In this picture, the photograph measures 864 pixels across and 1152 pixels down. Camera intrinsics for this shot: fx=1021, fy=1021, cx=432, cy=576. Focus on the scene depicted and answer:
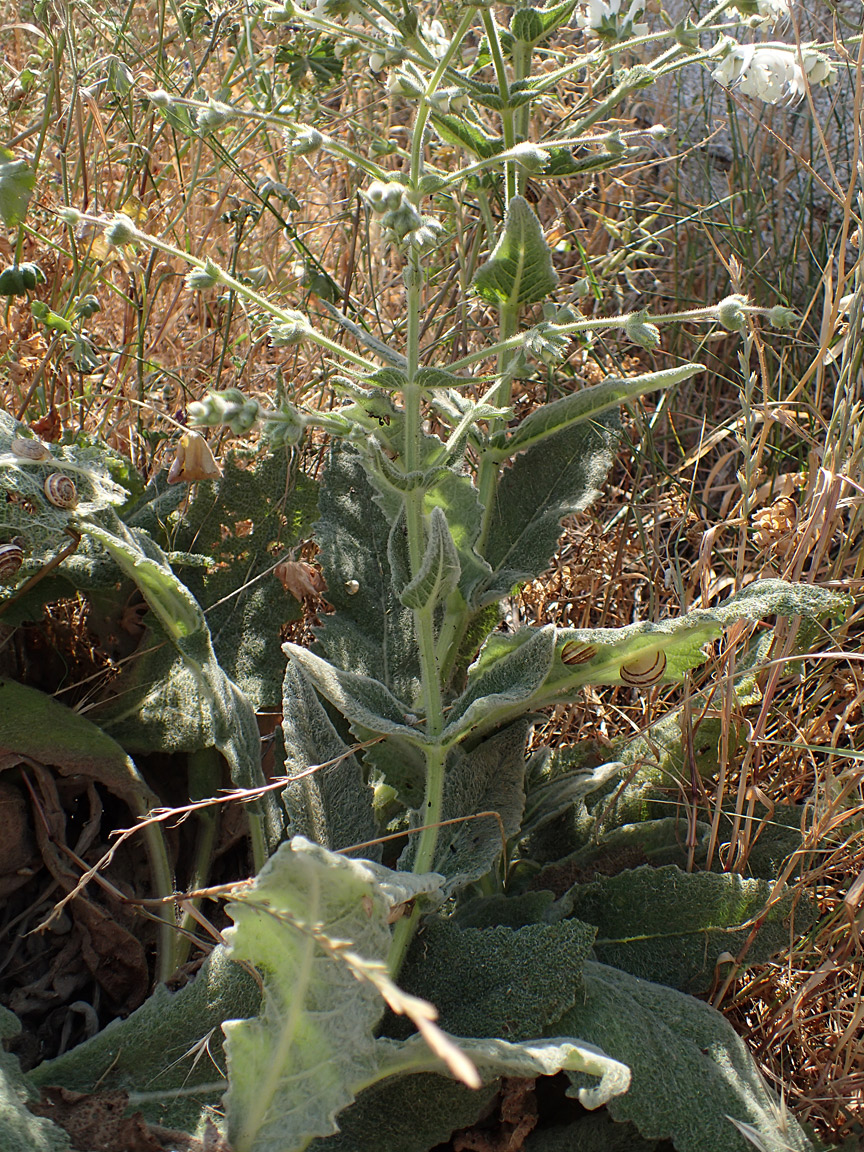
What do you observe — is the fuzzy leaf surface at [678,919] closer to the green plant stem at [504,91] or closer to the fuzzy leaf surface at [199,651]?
the fuzzy leaf surface at [199,651]

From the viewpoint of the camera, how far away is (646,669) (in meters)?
1.31

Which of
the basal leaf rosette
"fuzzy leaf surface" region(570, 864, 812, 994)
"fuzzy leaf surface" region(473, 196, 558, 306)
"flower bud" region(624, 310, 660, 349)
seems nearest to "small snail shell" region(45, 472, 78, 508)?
the basal leaf rosette

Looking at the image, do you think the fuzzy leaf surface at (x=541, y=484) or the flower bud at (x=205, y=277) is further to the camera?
the fuzzy leaf surface at (x=541, y=484)

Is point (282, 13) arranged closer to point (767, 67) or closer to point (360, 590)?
point (767, 67)

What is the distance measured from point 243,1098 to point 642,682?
0.66 meters

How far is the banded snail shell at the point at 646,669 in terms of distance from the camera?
1292mm

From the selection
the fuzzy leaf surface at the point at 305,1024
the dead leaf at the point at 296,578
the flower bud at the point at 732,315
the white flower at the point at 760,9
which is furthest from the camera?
the dead leaf at the point at 296,578

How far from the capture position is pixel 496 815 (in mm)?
1271

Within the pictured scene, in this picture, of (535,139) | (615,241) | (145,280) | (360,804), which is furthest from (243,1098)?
(615,241)

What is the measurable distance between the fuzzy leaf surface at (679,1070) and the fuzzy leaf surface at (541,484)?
582mm

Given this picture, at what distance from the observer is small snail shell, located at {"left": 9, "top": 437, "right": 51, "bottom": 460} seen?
1.26 metres

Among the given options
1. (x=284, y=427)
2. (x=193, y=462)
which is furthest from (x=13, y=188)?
(x=284, y=427)

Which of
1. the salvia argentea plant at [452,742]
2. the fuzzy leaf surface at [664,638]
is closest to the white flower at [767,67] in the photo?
the salvia argentea plant at [452,742]

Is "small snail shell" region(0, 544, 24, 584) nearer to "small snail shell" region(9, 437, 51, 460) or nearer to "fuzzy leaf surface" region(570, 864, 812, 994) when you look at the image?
"small snail shell" region(9, 437, 51, 460)
